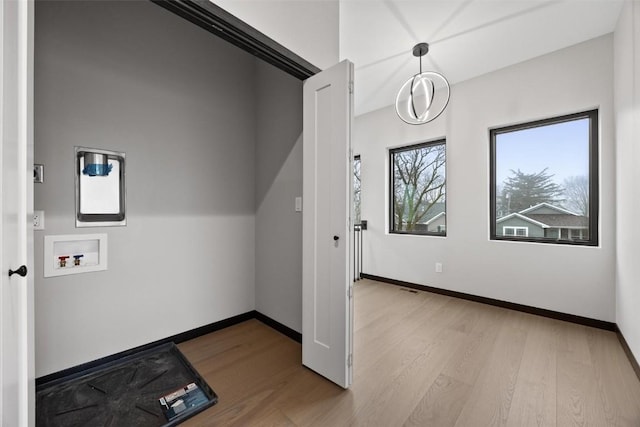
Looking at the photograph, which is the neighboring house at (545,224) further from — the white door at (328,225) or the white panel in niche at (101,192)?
the white panel in niche at (101,192)

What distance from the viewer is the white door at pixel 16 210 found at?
79 cm

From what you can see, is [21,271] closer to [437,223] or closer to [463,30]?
[463,30]

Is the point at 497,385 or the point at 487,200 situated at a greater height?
the point at 487,200

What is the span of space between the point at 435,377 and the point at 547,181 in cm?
252

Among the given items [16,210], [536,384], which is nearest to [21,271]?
[16,210]

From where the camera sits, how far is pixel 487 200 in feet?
10.5

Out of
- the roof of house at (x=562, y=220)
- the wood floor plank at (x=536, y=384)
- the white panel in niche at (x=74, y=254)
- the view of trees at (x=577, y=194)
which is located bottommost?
the wood floor plank at (x=536, y=384)

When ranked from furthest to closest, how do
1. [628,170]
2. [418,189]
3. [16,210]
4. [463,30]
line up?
[418,189] → [463,30] → [628,170] → [16,210]

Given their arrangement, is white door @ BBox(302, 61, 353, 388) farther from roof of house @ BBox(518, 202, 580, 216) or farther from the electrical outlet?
roof of house @ BBox(518, 202, 580, 216)

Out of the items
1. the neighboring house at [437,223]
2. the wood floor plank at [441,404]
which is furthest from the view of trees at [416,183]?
the wood floor plank at [441,404]

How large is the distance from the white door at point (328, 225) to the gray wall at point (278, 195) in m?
0.40

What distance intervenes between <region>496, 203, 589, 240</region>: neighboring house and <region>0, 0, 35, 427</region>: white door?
3.91m

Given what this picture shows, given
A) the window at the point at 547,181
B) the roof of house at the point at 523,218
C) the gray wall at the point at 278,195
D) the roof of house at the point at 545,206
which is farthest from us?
the roof of house at the point at 523,218

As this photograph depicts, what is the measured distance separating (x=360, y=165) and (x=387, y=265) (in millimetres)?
1672
